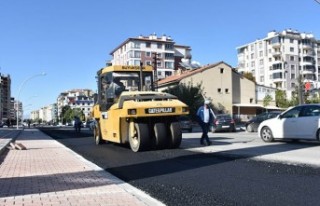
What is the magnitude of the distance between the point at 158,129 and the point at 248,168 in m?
5.47

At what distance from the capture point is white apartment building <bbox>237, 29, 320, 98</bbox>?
4953 inches

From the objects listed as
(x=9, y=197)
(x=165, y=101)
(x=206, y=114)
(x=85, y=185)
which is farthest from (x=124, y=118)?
(x=9, y=197)

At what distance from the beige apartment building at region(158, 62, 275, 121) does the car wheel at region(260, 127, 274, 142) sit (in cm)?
5750

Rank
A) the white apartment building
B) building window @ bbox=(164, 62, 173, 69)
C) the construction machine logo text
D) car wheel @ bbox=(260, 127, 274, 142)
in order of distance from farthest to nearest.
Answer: building window @ bbox=(164, 62, 173, 69) → the white apartment building → car wheel @ bbox=(260, 127, 274, 142) → the construction machine logo text

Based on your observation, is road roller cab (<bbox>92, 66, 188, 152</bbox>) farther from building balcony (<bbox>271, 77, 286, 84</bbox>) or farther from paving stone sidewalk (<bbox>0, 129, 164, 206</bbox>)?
building balcony (<bbox>271, 77, 286, 84</bbox>)

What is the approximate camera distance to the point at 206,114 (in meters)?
17.4

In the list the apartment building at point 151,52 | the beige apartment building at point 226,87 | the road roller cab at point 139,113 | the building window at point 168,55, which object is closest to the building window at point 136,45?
the apartment building at point 151,52

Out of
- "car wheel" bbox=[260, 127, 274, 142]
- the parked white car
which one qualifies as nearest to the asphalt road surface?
the parked white car

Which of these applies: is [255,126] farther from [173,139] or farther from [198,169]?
[198,169]

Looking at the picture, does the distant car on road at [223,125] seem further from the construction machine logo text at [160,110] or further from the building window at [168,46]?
the building window at [168,46]

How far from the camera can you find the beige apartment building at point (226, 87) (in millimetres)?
78438

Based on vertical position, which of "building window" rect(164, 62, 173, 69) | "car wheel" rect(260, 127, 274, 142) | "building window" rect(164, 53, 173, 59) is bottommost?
Answer: "car wheel" rect(260, 127, 274, 142)

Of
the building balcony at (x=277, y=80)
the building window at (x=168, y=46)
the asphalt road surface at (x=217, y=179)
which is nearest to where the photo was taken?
the asphalt road surface at (x=217, y=179)

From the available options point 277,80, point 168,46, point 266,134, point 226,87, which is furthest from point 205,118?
point 168,46
